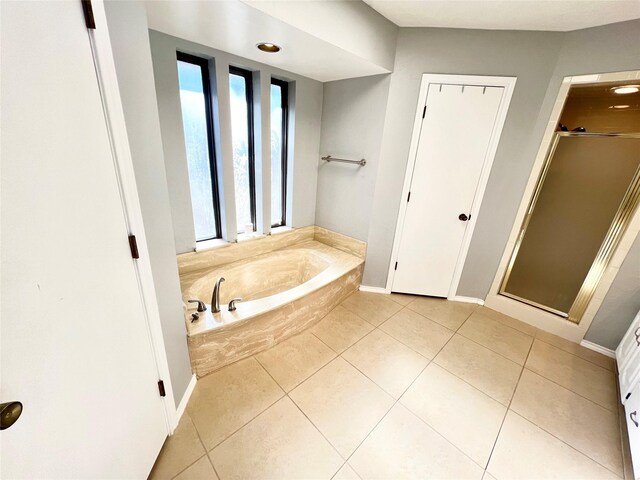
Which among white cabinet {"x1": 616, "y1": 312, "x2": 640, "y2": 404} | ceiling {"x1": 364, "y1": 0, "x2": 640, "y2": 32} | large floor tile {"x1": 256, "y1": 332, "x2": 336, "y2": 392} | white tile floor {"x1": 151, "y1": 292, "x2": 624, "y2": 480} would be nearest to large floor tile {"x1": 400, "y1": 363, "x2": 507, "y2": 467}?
white tile floor {"x1": 151, "y1": 292, "x2": 624, "y2": 480}

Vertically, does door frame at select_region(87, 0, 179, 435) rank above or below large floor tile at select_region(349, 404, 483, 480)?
above

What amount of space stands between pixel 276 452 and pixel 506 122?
2.82m

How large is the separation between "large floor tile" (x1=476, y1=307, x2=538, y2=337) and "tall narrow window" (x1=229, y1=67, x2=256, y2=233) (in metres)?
2.52

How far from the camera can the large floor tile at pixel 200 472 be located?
43.9 inches

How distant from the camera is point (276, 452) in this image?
1233 mm

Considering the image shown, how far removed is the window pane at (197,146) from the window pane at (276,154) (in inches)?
26.8

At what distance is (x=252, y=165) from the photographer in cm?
242

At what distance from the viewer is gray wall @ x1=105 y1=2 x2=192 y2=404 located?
2.78ft

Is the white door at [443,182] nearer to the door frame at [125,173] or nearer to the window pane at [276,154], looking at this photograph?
the window pane at [276,154]

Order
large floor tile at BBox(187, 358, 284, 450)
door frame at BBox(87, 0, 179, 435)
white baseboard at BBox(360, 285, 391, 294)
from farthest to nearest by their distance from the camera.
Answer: white baseboard at BBox(360, 285, 391, 294)
large floor tile at BBox(187, 358, 284, 450)
door frame at BBox(87, 0, 179, 435)

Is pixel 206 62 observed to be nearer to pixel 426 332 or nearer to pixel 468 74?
pixel 468 74

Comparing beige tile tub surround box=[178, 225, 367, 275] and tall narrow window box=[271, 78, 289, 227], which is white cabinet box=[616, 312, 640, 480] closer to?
beige tile tub surround box=[178, 225, 367, 275]

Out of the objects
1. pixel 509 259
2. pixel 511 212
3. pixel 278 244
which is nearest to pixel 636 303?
pixel 509 259

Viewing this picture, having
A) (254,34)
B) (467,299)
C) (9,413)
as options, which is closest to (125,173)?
(9,413)
